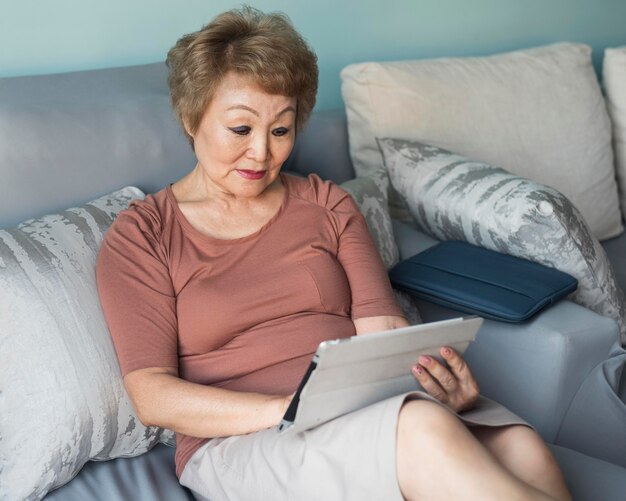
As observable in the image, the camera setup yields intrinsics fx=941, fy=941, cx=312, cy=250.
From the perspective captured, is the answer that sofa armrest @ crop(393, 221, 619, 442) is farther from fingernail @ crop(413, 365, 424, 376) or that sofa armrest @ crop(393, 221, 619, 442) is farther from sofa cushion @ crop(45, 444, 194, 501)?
sofa cushion @ crop(45, 444, 194, 501)

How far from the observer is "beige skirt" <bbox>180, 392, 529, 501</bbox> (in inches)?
51.1

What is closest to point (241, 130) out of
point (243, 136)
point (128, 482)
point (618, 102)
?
point (243, 136)

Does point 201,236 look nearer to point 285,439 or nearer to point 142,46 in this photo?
point 285,439

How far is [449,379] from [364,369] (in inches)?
7.9

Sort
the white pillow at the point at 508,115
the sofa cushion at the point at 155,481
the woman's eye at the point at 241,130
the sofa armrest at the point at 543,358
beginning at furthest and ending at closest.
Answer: the white pillow at the point at 508,115
the sofa armrest at the point at 543,358
the woman's eye at the point at 241,130
the sofa cushion at the point at 155,481

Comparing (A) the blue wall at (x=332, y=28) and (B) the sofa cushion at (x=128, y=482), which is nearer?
(B) the sofa cushion at (x=128, y=482)

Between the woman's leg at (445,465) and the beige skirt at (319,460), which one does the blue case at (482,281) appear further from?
the woman's leg at (445,465)

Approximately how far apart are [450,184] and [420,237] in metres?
0.15

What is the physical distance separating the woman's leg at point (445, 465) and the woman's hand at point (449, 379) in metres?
0.13

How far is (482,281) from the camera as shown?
188cm

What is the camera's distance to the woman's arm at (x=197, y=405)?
4.80 feet

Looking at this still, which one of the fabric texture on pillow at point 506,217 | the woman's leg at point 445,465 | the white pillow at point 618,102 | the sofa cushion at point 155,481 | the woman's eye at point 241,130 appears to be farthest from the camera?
the white pillow at point 618,102

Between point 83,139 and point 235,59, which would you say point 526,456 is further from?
point 83,139

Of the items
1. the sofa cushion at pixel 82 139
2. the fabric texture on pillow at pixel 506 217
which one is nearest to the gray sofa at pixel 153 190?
the sofa cushion at pixel 82 139
